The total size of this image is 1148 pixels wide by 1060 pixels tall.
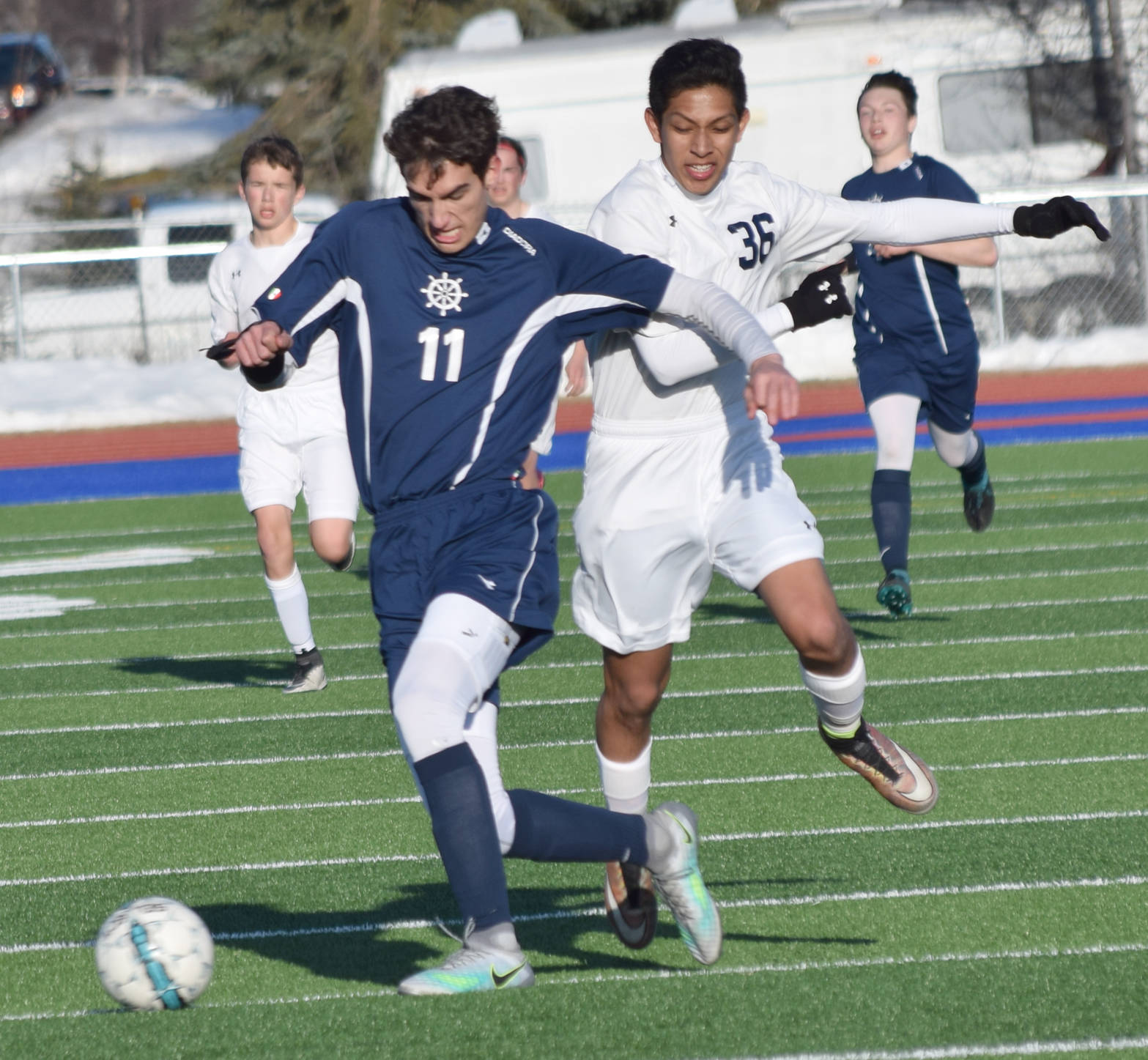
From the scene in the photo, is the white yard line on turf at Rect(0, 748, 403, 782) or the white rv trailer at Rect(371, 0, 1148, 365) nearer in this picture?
the white yard line on turf at Rect(0, 748, 403, 782)

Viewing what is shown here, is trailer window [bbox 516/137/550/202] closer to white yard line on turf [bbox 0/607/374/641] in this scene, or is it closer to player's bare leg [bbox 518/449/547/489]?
white yard line on turf [bbox 0/607/374/641]

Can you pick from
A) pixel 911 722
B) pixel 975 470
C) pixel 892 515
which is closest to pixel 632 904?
pixel 911 722

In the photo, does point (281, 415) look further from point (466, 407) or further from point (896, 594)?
point (466, 407)

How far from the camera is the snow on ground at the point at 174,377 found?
2042cm

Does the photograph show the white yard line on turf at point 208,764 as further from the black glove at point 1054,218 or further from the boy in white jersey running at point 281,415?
the black glove at point 1054,218

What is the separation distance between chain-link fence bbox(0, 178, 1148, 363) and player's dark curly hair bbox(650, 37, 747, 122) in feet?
52.5

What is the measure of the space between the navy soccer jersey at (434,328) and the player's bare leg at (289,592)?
353 centimetres

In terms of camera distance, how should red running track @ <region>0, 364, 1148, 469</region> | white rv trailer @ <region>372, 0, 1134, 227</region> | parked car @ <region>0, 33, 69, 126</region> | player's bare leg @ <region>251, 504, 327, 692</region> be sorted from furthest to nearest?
parked car @ <region>0, 33, 69, 126</region>, white rv trailer @ <region>372, 0, 1134, 227</region>, red running track @ <region>0, 364, 1148, 469</region>, player's bare leg @ <region>251, 504, 327, 692</region>

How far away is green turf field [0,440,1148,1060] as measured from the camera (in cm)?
372

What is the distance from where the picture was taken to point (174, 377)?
21266 mm

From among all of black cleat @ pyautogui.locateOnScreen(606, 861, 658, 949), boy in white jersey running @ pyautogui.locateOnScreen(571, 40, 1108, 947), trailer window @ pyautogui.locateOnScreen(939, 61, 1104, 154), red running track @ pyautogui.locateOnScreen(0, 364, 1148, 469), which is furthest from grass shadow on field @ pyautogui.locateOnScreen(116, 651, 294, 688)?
trailer window @ pyautogui.locateOnScreen(939, 61, 1104, 154)

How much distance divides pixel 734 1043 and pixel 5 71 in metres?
41.6

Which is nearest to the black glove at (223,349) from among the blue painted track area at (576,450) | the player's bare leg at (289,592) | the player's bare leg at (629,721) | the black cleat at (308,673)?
the player's bare leg at (629,721)

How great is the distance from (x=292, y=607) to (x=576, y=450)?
8823mm
